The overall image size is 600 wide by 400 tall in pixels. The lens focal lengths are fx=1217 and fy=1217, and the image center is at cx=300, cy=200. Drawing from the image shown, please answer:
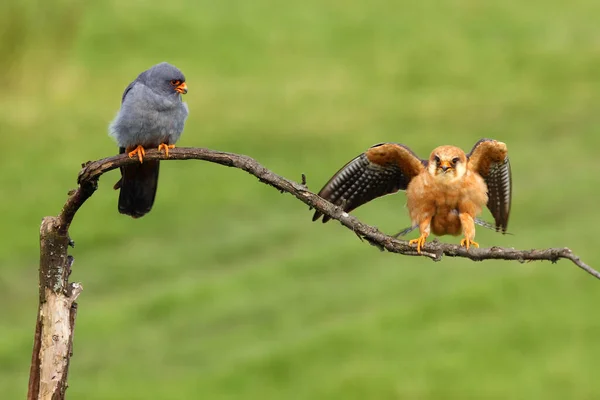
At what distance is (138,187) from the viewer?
977 cm

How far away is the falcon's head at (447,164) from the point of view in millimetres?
9523

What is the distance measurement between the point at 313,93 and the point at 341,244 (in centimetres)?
960

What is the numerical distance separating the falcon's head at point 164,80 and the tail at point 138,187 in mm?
700

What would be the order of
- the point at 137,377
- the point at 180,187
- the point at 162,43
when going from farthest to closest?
the point at 162,43, the point at 180,187, the point at 137,377

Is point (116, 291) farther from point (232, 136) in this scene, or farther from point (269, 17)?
point (269, 17)

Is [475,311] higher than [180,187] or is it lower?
lower

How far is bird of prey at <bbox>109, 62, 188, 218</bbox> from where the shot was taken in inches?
385

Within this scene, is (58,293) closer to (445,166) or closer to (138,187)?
(138,187)

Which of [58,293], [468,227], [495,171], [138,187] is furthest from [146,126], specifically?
[495,171]

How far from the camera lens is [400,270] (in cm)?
2450

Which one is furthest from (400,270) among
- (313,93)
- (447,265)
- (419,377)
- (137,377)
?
(313,93)

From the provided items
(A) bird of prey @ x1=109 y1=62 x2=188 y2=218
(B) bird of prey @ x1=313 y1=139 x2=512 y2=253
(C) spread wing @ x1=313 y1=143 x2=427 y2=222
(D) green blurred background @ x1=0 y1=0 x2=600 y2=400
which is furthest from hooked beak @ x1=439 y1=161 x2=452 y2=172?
(D) green blurred background @ x1=0 y1=0 x2=600 y2=400

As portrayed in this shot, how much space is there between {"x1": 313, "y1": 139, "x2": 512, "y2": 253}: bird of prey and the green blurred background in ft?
32.0

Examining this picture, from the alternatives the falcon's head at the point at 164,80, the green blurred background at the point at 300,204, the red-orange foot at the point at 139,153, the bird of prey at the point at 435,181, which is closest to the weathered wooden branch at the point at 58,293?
the red-orange foot at the point at 139,153
